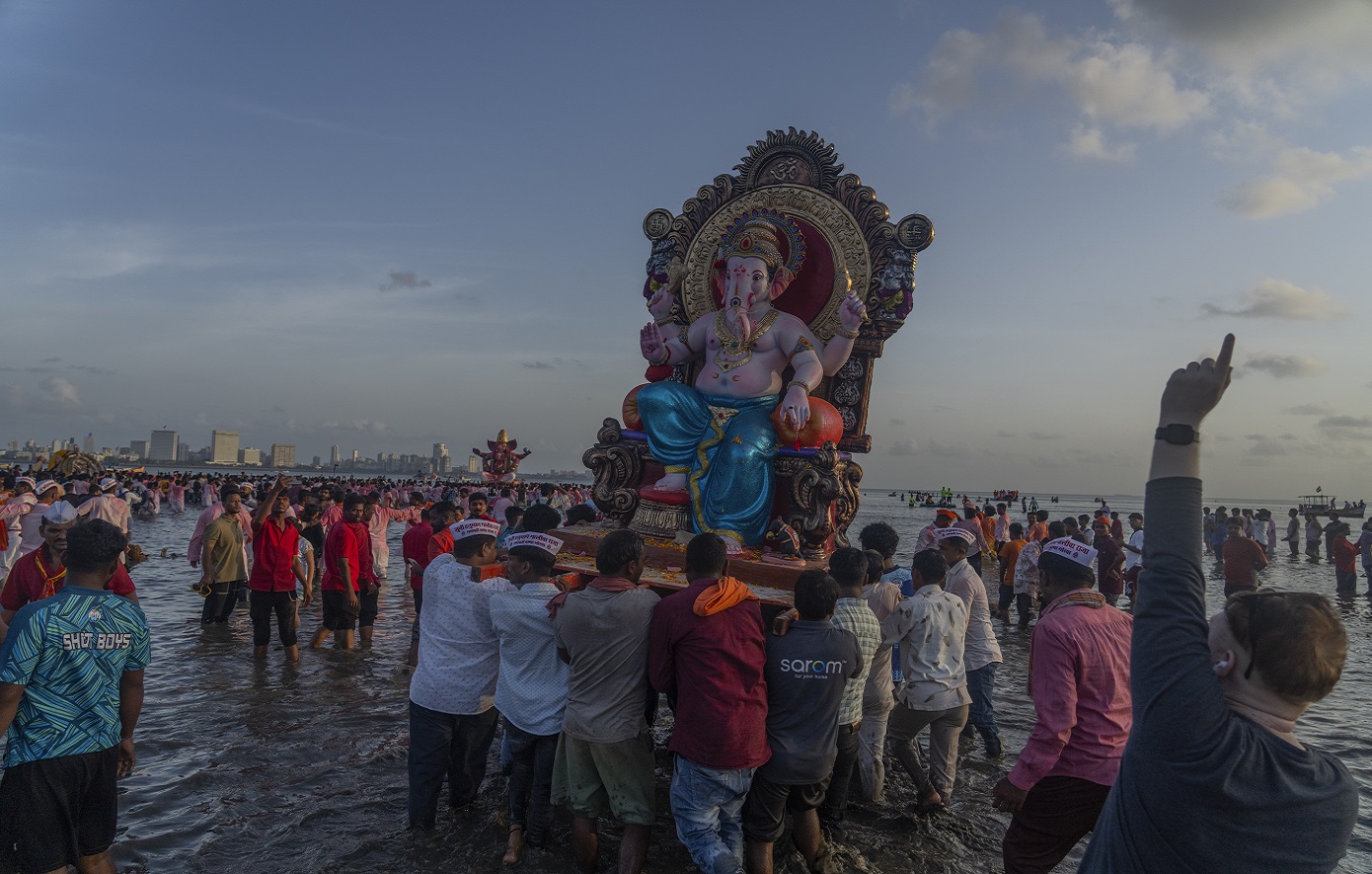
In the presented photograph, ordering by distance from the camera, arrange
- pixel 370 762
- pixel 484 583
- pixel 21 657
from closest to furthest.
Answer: pixel 21 657, pixel 484 583, pixel 370 762

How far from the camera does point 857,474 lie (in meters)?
7.48

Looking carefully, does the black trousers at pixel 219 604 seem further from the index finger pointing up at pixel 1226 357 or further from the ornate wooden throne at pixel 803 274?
the index finger pointing up at pixel 1226 357

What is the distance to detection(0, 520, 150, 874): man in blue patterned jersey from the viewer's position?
10.4 ft

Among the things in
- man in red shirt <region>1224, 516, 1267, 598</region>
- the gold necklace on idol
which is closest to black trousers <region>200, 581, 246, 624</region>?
the gold necklace on idol

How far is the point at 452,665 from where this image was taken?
4.41 meters

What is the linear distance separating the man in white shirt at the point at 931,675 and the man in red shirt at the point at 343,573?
19.4 ft

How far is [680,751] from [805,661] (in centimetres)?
75

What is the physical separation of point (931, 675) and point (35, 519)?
419 inches

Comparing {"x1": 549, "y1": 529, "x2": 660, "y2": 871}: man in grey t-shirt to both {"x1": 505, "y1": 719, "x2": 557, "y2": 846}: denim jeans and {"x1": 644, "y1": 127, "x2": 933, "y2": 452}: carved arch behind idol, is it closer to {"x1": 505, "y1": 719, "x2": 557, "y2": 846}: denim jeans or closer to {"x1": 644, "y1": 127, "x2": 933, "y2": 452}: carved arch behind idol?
{"x1": 505, "y1": 719, "x2": 557, "y2": 846}: denim jeans

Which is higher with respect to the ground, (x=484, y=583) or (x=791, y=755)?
(x=484, y=583)

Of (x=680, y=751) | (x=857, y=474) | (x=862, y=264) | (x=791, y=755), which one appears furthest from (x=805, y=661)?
(x=862, y=264)

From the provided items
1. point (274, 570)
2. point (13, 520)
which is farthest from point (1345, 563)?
point (13, 520)

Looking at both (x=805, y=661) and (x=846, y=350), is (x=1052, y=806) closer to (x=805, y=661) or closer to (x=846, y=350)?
(x=805, y=661)

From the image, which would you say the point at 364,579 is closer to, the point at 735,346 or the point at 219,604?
the point at 219,604
